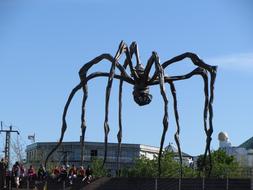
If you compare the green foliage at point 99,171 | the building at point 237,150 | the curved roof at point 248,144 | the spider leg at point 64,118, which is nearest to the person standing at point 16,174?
the green foliage at point 99,171

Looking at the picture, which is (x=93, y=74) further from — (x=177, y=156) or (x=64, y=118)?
(x=177, y=156)

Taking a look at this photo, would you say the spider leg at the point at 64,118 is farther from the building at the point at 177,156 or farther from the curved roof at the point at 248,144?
the curved roof at the point at 248,144

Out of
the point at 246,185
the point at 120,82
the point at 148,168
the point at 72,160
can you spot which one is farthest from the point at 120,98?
the point at 72,160

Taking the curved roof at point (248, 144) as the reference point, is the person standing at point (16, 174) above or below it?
below

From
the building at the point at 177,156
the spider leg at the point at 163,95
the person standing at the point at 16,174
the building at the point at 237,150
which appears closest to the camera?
the spider leg at the point at 163,95

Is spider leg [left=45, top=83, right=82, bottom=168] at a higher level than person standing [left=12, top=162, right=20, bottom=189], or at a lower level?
higher

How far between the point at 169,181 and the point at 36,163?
55.1 m

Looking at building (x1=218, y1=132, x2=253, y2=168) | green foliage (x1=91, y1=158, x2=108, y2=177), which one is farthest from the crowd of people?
building (x1=218, y1=132, x2=253, y2=168)

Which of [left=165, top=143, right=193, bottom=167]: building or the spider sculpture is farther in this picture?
[left=165, top=143, right=193, bottom=167]: building

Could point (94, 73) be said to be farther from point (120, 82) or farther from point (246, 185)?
point (246, 185)

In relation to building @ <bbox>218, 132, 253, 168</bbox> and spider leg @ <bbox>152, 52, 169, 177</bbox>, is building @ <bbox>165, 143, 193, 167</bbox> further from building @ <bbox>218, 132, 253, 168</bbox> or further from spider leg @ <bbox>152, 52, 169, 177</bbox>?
spider leg @ <bbox>152, 52, 169, 177</bbox>

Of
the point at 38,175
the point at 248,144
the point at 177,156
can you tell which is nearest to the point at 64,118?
the point at 38,175

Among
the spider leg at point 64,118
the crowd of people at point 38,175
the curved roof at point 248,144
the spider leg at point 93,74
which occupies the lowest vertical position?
the crowd of people at point 38,175

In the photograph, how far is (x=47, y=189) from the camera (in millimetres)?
31234
